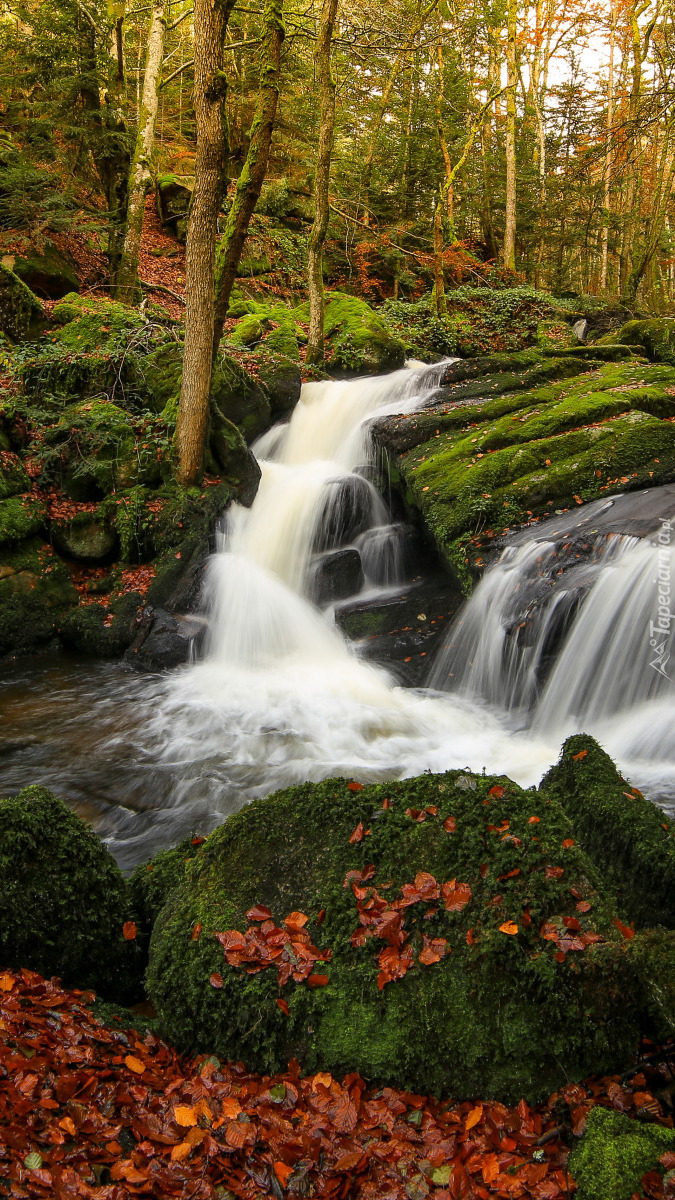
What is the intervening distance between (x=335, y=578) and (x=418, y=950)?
7.57 metres

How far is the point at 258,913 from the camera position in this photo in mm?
3062

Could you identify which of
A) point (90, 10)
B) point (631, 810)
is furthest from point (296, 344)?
point (631, 810)

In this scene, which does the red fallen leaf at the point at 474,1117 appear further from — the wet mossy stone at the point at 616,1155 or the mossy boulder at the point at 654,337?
the mossy boulder at the point at 654,337

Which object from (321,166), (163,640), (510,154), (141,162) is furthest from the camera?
(510,154)

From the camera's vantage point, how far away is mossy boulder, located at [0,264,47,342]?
1117 centimetres

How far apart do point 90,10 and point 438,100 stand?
890cm

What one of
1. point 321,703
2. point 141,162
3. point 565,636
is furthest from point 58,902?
point 141,162

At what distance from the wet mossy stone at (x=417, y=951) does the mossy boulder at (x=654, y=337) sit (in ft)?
44.7

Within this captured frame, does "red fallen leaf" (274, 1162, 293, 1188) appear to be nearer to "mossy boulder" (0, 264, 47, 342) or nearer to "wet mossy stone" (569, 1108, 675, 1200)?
"wet mossy stone" (569, 1108, 675, 1200)

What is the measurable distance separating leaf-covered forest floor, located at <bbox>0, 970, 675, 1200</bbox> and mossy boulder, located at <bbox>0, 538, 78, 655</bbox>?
6.79 metres

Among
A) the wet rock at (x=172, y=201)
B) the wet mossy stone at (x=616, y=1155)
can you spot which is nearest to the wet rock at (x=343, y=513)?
the wet mossy stone at (x=616, y=1155)

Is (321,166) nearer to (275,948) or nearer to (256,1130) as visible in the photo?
(275,948)

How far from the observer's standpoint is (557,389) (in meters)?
11.5

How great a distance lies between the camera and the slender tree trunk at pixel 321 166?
12531 millimetres
